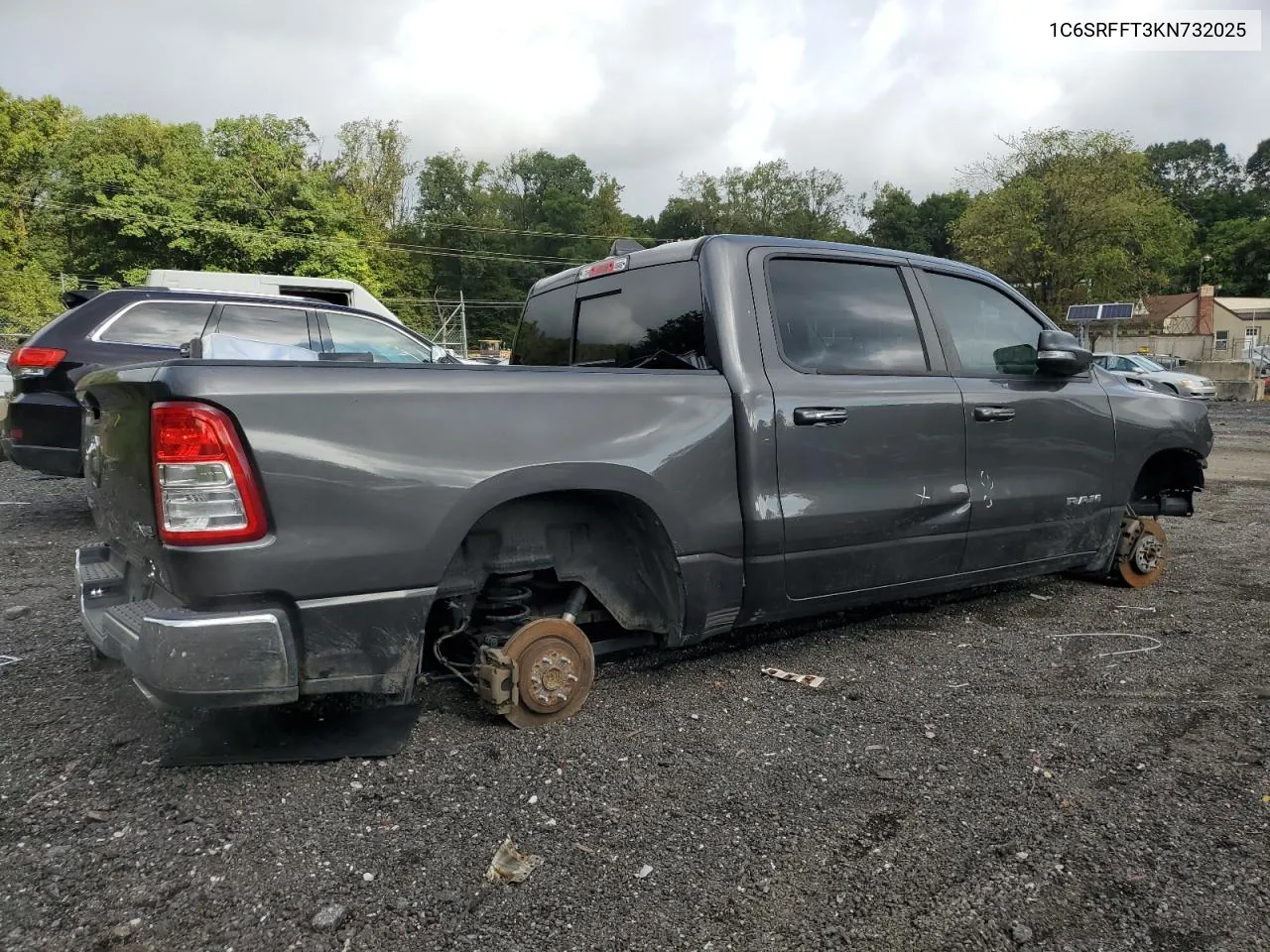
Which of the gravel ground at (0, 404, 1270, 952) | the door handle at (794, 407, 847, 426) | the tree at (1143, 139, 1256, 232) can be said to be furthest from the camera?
the tree at (1143, 139, 1256, 232)

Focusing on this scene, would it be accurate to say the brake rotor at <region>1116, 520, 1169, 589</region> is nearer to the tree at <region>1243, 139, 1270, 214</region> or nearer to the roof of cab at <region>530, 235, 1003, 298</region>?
the roof of cab at <region>530, 235, 1003, 298</region>

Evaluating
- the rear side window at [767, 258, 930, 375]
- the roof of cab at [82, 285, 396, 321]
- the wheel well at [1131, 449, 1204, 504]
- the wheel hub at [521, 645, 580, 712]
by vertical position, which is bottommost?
the wheel hub at [521, 645, 580, 712]

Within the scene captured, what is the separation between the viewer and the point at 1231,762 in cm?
262

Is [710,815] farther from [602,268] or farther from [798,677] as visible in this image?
[602,268]

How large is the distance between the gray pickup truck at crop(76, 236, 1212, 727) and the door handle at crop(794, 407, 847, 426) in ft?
0.05

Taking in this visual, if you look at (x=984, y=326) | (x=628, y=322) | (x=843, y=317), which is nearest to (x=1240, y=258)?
(x=984, y=326)

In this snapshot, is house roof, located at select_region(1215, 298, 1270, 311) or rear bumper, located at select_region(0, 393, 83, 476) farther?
house roof, located at select_region(1215, 298, 1270, 311)

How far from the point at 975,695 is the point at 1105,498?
5.58 ft

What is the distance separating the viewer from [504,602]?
287 centimetres

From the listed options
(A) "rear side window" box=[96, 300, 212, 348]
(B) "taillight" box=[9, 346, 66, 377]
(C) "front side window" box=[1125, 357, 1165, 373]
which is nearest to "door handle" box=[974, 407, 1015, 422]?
(A) "rear side window" box=[96, 300, 212, 348]

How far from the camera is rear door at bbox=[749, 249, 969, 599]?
3180mm

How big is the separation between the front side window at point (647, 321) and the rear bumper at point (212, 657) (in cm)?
165

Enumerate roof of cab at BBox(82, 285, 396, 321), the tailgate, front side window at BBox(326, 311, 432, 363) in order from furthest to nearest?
front side window at BBox(326, 311, 432, 363)
roof of cab at BBox(82, 285, 396, 321)
the tailgate

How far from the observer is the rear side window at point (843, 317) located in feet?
10.8
